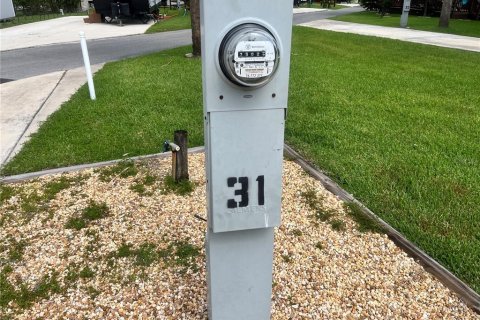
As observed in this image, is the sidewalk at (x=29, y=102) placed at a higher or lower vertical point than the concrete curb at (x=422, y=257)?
higher

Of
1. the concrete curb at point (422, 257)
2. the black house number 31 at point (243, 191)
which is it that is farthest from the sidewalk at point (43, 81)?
the black house number 31 at point (243, 191)

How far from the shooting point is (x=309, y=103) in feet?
20.3

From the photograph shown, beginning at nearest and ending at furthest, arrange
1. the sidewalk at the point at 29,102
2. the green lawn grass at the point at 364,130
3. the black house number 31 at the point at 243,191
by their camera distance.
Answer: the black house number 31 at the point at 243,191
the green lawn grass at the point at 364,130
the sidewalk at the point at 29,102

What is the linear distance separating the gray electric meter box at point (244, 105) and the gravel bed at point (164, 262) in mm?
1047

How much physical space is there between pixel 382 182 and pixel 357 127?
1530mm

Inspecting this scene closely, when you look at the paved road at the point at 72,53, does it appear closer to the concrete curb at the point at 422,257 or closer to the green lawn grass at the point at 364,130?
the green lawn grass at the point at 364,130

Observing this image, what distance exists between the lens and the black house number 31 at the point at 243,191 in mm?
1580

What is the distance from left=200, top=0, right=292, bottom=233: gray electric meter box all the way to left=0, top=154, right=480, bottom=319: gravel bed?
105 cm

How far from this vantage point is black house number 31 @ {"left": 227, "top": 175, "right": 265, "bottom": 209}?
5.18 feet

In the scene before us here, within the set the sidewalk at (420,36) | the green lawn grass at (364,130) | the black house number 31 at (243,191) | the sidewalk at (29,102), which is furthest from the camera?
the sidewalk at (420,36)

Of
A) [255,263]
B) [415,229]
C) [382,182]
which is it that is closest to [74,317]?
[255,263]

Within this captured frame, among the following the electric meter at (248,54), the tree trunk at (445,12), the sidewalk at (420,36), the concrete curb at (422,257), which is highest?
the electric meter at (248,54)

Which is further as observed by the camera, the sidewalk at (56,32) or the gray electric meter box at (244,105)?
the sidewalk at (56,32)

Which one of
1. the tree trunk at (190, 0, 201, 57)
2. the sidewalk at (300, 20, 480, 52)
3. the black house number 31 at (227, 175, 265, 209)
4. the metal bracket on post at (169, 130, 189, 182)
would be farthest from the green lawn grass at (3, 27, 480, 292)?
the sidewalk at (300, 20, 480, 52)
